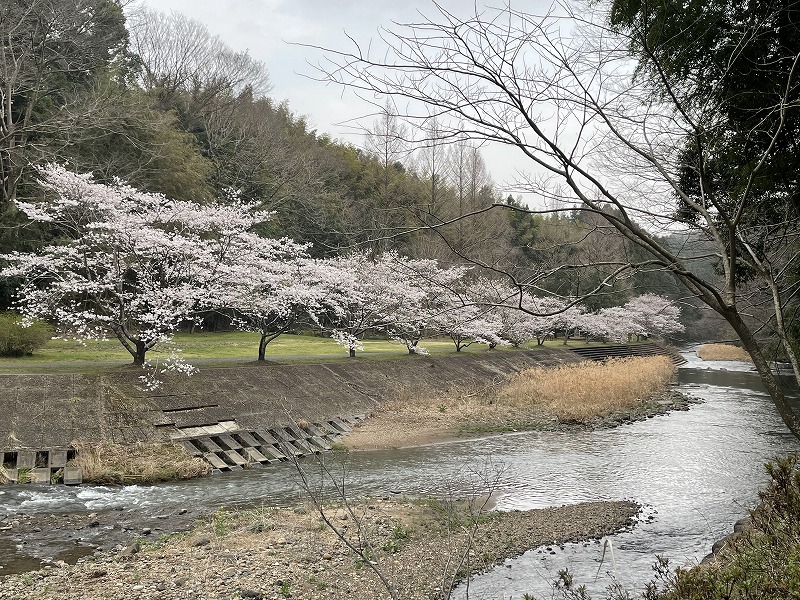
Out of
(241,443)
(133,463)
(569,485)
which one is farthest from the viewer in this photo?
(241,443)

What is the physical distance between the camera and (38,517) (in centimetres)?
985

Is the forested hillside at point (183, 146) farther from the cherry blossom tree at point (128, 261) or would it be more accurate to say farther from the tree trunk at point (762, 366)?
the tree trunk at point (762, 366)

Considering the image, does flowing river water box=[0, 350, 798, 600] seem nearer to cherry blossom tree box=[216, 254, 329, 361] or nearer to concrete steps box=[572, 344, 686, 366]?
cherry blossom tree box=[216, 254, 329, 361]

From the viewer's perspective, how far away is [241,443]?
15180mm

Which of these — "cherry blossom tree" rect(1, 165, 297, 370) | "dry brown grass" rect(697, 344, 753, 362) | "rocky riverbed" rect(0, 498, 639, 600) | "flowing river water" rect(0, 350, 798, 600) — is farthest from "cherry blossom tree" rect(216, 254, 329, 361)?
"dry brown grass" rect(697, 344, 753, 362)

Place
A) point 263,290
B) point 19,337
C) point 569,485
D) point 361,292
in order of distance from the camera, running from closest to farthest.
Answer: point 569,485 < point 19,337 < point 263,290 < point 361,292

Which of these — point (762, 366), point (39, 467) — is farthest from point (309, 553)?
point (39, 467)

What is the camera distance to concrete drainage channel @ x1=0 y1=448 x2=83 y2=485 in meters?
11.7

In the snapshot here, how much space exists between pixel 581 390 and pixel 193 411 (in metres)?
14.1

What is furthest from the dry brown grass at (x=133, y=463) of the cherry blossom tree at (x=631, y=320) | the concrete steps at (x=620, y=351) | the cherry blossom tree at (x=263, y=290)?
the cherry blossom tree at (x=631, y=320)

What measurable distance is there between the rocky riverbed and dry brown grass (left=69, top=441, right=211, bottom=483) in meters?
2.73

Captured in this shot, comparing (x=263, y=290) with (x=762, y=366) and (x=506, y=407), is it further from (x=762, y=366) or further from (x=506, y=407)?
(x=762, y=366)

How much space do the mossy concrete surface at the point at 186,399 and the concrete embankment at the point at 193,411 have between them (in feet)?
0.07

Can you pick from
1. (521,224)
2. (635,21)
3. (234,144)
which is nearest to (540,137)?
(635,21)
